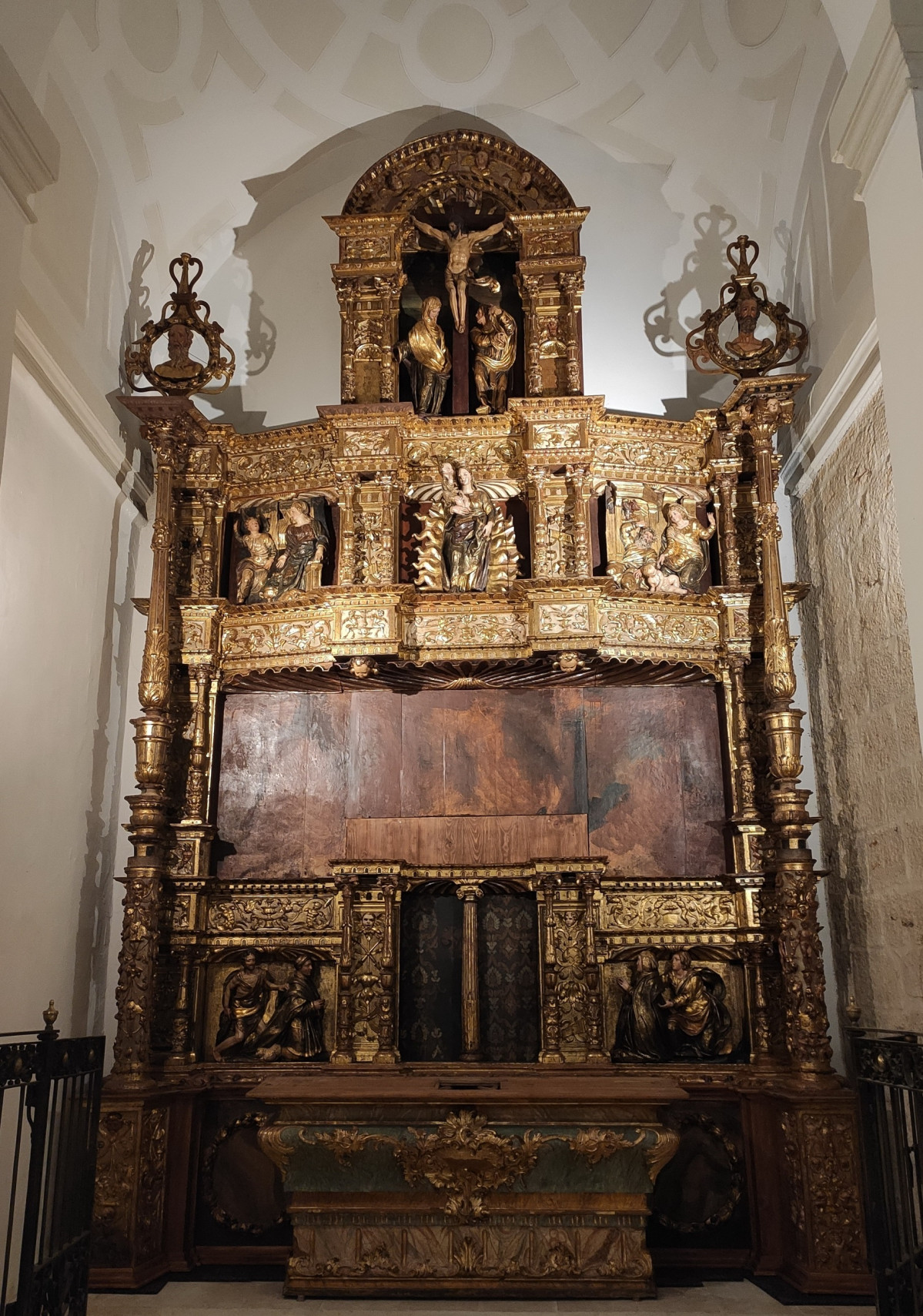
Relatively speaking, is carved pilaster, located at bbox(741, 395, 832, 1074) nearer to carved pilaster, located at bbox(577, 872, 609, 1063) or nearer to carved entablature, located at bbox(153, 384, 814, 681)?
carved entablature, located at bbox(153, 384, 814, 681)

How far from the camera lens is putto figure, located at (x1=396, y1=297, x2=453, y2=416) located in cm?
914

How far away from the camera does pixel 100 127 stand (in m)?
8.45

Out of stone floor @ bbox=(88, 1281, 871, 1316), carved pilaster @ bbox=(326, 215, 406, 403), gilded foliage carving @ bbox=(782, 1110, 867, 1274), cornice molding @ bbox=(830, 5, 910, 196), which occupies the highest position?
carved pilaster @ bbox=(326, 215, 406, 403)

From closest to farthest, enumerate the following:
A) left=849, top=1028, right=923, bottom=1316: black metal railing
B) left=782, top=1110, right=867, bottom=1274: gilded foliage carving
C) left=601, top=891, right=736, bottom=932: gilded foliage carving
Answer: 1. left=849, top=1028, right=923, bottom=1316: black metal railing
2. left=782, top=1110, right=867, bottom=1274: gilded foliage carving
3. left=601, top=891, right=736, bottom=932: gilded foliage carving

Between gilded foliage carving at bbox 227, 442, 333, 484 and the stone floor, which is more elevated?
gilded foliage carving at bbox 227, 442, 333, 484

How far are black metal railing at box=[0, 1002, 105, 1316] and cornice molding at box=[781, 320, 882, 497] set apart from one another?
5.98 metres

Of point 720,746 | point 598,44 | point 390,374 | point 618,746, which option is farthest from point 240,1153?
point 598,44

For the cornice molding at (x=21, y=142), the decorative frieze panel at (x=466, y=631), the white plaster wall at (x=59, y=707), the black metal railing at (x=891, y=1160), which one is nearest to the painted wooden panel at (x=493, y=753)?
the decorative frieze panel at (x=466, y=631)

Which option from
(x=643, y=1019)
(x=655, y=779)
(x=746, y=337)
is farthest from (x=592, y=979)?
(x=746, y=337)

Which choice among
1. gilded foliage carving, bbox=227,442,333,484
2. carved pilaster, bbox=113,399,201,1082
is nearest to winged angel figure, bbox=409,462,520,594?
gilded foliage carving, bbox=227,442,333,484

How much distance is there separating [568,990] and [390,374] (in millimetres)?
4833

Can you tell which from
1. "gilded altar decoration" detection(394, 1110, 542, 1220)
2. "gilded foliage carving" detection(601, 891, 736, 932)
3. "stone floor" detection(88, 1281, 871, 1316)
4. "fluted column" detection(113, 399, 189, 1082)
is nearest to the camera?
"stone floor" detection(88, 1281, 871, 1316)

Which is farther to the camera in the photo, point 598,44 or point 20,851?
point 598,44

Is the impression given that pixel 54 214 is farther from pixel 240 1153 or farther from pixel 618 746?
pixel 240 1153
